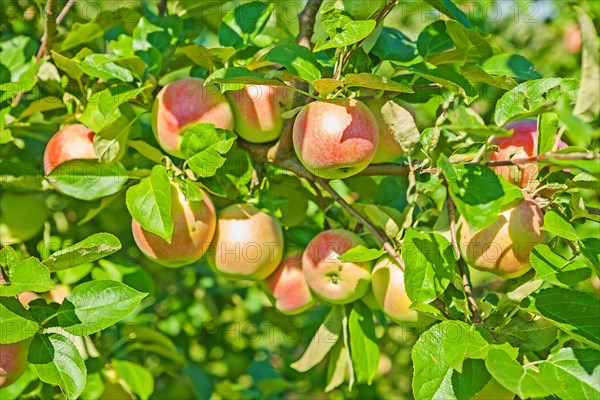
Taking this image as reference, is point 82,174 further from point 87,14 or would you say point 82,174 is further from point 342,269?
point 87,14

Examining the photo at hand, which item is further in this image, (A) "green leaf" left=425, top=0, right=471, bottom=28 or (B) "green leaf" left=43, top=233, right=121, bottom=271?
(A) "green leaf" left=425, top=0, right=471, bottom=28

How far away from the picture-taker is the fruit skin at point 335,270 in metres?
1.34

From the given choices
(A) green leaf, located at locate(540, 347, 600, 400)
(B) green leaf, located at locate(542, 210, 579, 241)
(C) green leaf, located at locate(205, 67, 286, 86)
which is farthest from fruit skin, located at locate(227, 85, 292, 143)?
(A) green leaf, located at locate(540, 347, 600, 400)

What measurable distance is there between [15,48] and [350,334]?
1.01 m

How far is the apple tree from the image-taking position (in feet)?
3.43

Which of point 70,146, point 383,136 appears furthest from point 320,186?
point 70,146

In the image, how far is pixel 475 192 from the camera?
982mm

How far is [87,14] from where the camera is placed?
209cm

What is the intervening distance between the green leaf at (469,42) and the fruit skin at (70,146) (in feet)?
2.40

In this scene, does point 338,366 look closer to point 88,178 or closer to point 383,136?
point 383,136

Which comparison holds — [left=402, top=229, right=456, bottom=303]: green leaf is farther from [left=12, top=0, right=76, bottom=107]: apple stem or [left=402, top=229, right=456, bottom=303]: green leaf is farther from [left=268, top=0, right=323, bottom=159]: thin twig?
[left=12, top=0, right=76, bottom=107]: apple stem

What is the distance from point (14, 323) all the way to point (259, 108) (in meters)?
0.58

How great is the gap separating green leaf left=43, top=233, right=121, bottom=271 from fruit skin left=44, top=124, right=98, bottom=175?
303 millimetres

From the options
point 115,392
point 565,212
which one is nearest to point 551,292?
point 565,212
